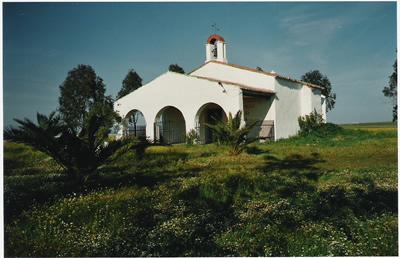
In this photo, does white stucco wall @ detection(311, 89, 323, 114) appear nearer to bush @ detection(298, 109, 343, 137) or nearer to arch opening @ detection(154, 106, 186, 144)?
bush @ detection(298, 109, 343, 137)

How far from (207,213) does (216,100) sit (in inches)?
520

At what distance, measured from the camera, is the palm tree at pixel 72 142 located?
7156 millimetres

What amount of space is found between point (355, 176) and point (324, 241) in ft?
13.3

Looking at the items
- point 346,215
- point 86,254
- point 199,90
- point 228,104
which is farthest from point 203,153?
point 86,254

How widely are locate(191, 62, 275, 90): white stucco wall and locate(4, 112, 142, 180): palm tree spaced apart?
1387 cm

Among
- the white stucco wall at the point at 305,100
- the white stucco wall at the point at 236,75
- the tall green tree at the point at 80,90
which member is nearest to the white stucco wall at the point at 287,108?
the white stucco wall at the point at 305,100

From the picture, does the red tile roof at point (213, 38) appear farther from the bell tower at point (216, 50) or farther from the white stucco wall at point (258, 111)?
the white stucco wall at point (258, 111)

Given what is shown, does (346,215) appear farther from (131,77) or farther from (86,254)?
(131,77)

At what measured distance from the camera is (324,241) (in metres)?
4.45

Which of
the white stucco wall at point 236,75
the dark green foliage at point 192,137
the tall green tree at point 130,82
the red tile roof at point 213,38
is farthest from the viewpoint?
the tall green tree at point 130,82

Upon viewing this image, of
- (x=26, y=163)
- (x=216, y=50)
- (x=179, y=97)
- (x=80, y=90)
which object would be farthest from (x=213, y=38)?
(x=26, y=163)

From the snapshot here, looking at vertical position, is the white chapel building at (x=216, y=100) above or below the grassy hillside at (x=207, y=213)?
above

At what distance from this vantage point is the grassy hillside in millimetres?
4430

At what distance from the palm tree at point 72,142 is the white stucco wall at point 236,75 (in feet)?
45.5
